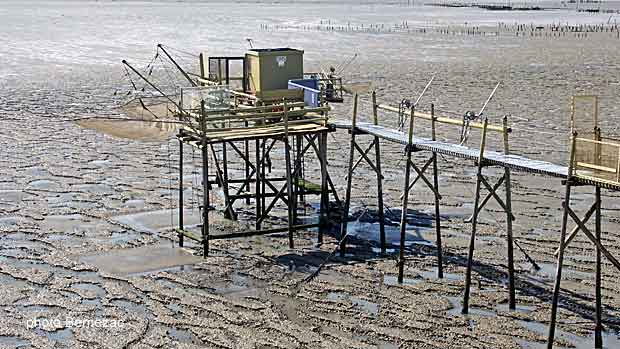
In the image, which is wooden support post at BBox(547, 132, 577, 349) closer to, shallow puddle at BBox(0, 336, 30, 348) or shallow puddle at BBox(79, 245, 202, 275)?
shallow puddle at BBox(79, 245, 202, 275)

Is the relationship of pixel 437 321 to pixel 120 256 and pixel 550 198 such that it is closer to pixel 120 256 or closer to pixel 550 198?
pixel 120 256

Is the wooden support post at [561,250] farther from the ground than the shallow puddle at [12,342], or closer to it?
farther from the ground

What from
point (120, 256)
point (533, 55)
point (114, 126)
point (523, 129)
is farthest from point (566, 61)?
point (120, 256)

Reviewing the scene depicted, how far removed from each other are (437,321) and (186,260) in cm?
653

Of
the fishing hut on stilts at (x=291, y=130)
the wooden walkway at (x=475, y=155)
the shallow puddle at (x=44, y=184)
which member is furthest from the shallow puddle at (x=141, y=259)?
the shallow puddle at (x=44, y=184)

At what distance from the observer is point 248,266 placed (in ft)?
69.1

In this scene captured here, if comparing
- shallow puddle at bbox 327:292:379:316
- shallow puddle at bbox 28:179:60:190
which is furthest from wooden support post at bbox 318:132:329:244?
shallow puddle at bbox 28:179:60:190

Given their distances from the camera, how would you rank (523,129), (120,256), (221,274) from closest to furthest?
1. (221,274)
2. (120,256)
3. (523,129)

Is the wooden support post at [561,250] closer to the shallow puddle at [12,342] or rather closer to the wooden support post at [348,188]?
the wooden support post at [348,188]

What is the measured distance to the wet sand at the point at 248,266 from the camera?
17281 mm

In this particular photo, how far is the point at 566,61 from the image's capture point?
62656 millimetres

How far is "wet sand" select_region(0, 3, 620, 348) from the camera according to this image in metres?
17.3

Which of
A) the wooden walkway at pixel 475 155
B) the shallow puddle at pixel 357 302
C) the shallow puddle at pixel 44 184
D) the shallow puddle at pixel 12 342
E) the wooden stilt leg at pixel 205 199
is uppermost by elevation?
the wooden walkway at pixel 475 155

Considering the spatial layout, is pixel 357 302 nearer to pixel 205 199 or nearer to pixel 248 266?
pixel 248 266
